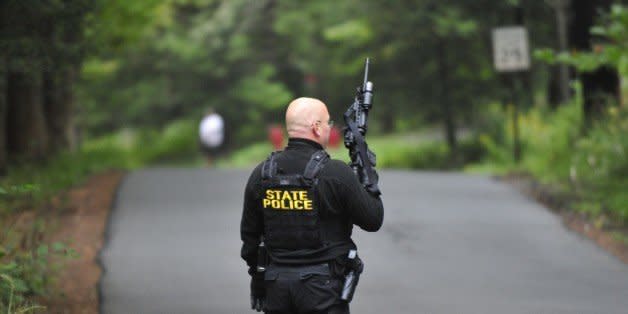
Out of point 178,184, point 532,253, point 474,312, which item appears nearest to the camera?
point 474,312

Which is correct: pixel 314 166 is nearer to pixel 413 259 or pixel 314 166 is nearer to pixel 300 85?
pixel 413 259

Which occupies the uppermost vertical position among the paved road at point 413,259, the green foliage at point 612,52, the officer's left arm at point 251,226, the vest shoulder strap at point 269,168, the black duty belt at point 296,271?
the green foliage at point 612,52

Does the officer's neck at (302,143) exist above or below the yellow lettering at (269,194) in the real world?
above

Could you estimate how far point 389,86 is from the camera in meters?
31.0

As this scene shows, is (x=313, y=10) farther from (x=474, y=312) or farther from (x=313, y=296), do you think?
(x=313, y=296)

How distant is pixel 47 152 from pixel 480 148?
12.5 metres

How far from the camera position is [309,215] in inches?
223

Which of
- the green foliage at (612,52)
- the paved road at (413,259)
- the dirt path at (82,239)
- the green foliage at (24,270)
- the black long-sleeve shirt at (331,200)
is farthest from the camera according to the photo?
the green foliage at (612,52)

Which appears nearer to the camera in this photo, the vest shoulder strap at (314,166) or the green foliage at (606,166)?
the vest shoulder strap at (314,166)

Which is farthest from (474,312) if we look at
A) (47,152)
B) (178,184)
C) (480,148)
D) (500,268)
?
(480,148)

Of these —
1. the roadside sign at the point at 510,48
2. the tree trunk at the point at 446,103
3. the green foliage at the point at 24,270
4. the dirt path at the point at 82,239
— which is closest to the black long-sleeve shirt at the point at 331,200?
the green foliage at the point at 24,270

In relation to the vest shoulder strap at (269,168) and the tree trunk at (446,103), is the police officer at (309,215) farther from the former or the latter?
the tree trunk at (446,103)

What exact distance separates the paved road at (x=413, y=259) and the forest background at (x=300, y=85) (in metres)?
1.11

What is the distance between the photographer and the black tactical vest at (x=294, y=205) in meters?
5.63
